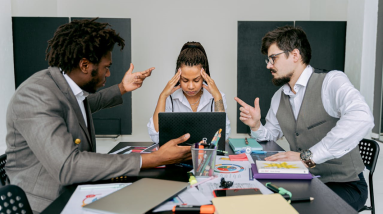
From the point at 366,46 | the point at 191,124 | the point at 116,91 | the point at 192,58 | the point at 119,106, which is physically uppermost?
the point at 366,46

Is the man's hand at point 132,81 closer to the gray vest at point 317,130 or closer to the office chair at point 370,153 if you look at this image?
the gray vest at point 317,130

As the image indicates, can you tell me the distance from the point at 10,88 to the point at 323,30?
15.8 feet

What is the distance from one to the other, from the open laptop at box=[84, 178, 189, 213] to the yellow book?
0.62ft

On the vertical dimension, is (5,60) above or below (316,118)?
above

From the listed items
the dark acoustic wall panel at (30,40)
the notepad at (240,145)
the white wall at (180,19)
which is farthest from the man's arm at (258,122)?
the dark acoustic wall panel at (30,40)

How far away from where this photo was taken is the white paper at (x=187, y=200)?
0.87 metres

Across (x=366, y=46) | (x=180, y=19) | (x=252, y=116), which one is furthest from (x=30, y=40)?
(x=366, y=46)

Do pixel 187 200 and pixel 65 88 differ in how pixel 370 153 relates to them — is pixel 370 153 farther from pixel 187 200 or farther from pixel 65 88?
pixel 65 88

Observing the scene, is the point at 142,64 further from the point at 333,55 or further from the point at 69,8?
the point at 333,55

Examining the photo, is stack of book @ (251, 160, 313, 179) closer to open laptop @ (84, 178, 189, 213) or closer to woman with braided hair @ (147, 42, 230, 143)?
open laptop @ (84, 178, 189, 213)

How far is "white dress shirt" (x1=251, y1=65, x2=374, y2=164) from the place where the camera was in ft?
4.53

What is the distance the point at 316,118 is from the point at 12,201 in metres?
1.51

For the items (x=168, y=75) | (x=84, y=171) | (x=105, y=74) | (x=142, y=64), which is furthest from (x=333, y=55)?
(x=84, y=171)

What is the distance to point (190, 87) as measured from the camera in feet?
7.18
